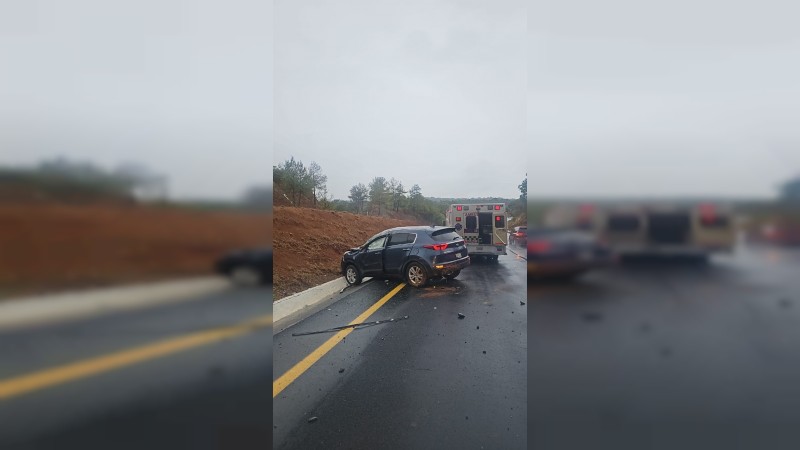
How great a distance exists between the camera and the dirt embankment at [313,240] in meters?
1.85

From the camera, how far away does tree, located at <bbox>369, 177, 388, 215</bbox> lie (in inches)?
81.2

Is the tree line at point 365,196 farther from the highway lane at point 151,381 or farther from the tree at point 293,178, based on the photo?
the highway lane at point 151,381

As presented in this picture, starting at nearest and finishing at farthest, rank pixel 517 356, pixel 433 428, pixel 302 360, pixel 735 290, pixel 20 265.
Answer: pixel 20 265 < pixel 735 290 < pixel 433 428 < pixel 517 356 < pixel 302 360

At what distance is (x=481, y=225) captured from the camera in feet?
6.83

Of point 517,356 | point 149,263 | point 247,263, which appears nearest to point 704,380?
point 517,356

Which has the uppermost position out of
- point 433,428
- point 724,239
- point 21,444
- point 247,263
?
point 724,239

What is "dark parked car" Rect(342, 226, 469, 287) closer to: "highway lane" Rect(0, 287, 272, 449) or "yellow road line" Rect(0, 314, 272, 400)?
"highway lane" Rect(0, 287, 272, 449)

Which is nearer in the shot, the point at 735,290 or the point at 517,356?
the point at 735,290

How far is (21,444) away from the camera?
125cm

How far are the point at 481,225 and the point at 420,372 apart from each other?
89cm

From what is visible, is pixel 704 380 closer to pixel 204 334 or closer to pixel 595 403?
pixel 595 403

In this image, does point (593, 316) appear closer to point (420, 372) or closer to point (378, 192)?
point (420, 372)

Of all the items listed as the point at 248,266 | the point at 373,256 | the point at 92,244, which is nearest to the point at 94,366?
the point at 92,244

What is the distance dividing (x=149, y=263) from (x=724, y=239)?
187 cm
